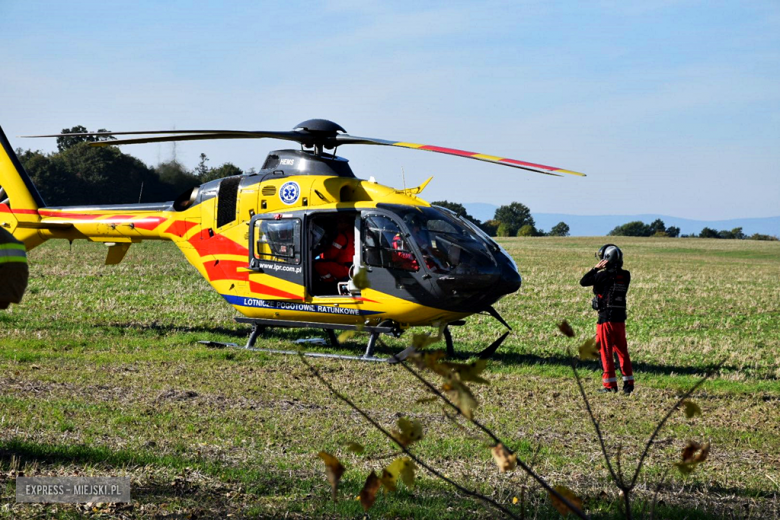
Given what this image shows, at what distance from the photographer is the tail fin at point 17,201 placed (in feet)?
46.6

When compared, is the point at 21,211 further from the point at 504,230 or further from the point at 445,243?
the point at 504,230

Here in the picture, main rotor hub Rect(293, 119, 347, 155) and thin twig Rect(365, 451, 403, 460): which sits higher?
main rotor hub Rect(293, 119, 347, 155)

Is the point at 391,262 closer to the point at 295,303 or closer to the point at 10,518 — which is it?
the point at 295,303

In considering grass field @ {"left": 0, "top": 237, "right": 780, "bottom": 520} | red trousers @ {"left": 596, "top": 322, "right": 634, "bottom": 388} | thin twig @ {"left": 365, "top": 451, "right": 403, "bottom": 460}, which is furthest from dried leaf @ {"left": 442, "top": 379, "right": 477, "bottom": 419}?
red trousers @ {"left": 596, "top": 322, "right": 634, "bottom": 388}

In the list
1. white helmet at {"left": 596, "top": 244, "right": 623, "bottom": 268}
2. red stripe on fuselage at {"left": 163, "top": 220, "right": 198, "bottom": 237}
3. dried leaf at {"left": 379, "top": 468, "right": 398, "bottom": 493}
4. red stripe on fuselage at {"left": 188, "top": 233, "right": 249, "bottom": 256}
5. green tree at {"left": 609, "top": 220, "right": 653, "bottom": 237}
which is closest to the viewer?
dried leaf at {"left": 379, "top": 468, "right": 398, "bottom": 493}

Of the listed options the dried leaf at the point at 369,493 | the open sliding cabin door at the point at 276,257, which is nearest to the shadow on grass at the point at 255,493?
the dried leaf at the point at 369,493

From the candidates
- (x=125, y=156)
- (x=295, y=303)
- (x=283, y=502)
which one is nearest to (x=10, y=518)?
(x=283, y=502)

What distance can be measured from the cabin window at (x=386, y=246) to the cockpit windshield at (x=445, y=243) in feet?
0.66

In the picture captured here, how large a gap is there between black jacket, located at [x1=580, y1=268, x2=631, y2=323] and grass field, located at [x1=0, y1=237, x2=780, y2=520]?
1.00 metres

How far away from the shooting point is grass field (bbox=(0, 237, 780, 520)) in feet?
18.5

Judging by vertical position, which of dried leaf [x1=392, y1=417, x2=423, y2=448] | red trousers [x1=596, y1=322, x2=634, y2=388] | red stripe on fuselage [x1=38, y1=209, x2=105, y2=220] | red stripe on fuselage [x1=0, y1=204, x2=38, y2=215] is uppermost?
red stripe on fuselage [x1=0, y1=204, x2=38, y2=215]

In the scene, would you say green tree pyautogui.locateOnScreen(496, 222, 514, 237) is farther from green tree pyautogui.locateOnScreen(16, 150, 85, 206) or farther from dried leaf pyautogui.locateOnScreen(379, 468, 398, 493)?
dried leaf pyautogui.locateOnScreen(379, 468, 398, 493)

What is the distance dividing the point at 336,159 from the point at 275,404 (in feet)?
15.2

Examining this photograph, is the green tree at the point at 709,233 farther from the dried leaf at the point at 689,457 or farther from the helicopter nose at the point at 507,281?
the dried leaf at the point at 689,457
